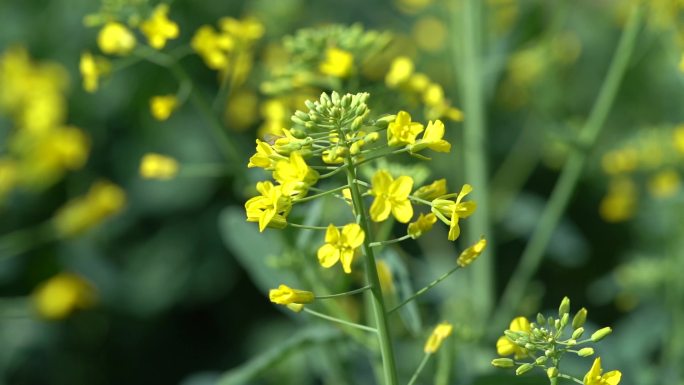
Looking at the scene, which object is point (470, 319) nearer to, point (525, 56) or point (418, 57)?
point (525, 56)

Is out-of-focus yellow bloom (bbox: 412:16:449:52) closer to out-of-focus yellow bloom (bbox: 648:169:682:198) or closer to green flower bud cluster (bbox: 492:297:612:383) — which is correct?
out-of-focus yellow bloom (bbox: 648:169:682:198)

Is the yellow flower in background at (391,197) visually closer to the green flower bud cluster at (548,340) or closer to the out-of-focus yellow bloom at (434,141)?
the out-of-focus yellow bloom at (434,141)

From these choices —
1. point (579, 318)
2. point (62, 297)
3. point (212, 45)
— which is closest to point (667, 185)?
point (212, 45)

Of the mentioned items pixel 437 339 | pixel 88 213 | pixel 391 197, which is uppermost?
pixel 391 197

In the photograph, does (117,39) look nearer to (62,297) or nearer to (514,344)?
(514,344)

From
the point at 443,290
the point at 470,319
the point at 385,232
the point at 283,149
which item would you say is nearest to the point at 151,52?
the point at 385,232

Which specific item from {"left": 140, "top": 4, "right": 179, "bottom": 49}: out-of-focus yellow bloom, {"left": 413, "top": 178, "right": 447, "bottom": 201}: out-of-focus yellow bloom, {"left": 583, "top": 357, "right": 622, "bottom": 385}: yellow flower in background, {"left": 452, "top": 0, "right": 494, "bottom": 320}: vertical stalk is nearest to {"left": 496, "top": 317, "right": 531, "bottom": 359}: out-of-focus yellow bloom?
{"left": 583, "top": 357, "right": 622, "bottom": 385}: yellow flower in background
